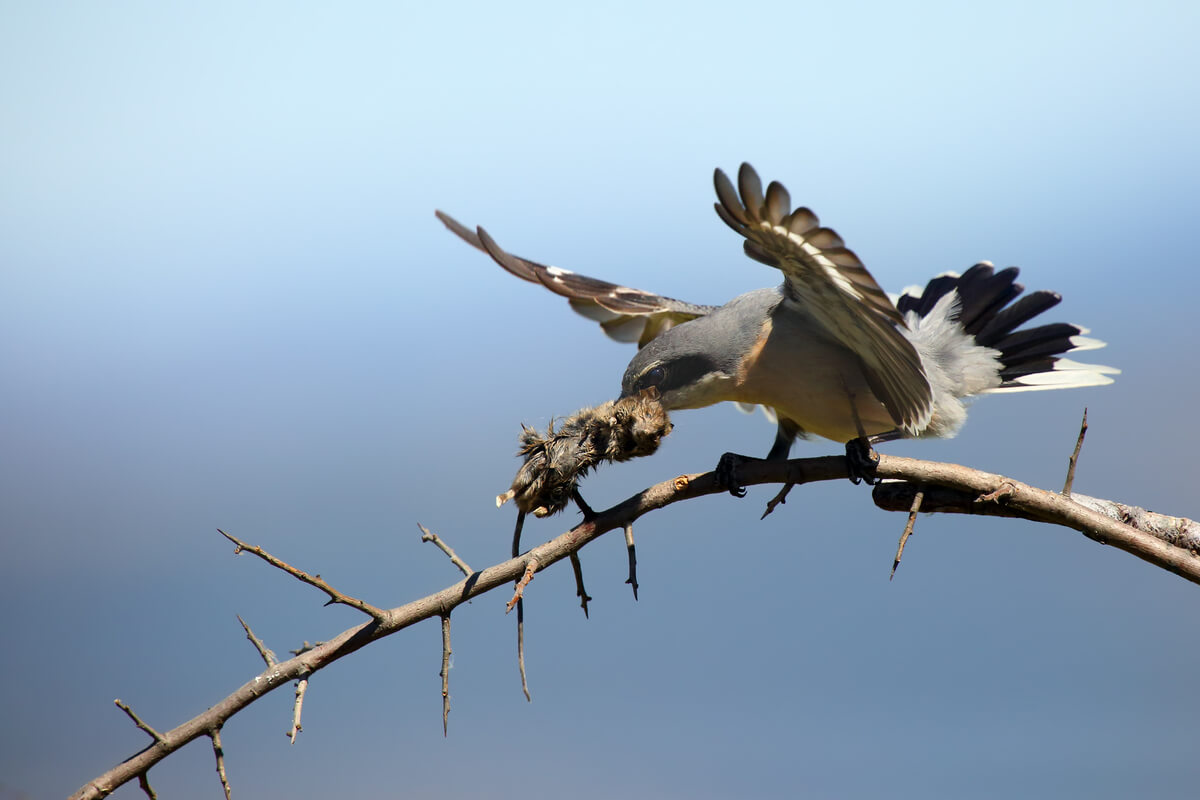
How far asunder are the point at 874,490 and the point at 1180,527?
95cm

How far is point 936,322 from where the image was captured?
3910 mm

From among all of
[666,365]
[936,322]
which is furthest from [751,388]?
[936,322]

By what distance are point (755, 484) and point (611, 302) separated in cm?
143

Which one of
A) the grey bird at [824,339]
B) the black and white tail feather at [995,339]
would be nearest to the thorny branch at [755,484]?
the grey bird at [824,339]

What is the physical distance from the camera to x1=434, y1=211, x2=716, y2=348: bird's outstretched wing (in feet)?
12.3

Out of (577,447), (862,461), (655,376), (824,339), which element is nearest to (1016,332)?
(824,339)

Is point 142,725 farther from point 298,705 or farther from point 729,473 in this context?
point 729,473

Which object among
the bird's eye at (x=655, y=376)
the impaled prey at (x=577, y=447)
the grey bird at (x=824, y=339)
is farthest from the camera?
the bird's eye at (x=655, y=376)

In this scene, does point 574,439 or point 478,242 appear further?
point 478,242

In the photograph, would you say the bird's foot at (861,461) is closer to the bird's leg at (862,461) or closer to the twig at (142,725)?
the bird's leg at (862,461)

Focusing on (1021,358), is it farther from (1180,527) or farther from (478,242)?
(478,242)

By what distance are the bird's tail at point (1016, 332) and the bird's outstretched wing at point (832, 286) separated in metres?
0.94

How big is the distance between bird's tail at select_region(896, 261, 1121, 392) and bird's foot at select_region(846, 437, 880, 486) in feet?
4.19

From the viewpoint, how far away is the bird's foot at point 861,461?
109 inches
